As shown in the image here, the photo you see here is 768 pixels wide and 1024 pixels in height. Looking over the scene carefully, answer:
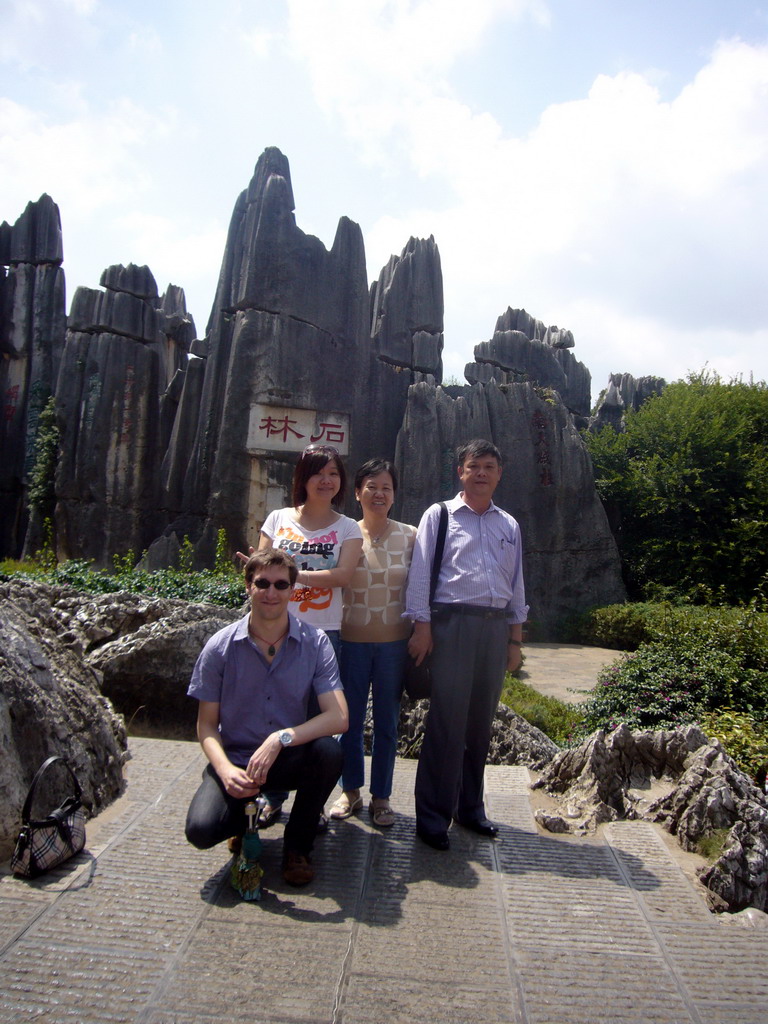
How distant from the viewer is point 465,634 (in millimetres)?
2898

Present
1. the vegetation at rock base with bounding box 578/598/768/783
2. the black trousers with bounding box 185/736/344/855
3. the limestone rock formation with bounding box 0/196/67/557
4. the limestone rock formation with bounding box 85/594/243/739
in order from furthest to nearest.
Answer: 1. the limestone rock formation with bounding box 0/196/67/557
2. the vegetation at rock base with bounding box 578/598/768/783
3. the limestone rock formation with bounding box 85/594/243/739
4. the black trousers with bounding box 185/736/344/855

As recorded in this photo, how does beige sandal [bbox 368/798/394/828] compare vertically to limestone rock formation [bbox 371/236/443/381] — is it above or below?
below

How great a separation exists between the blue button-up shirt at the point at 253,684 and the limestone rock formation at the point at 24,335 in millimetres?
16239

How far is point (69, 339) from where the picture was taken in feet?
50.8

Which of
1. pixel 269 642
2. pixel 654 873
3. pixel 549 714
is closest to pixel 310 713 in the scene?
pixel 269 642

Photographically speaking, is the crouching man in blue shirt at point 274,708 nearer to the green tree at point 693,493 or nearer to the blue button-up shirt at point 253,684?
the blue button-up shirt at point 253,684

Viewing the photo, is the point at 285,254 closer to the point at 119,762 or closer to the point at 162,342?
the point at 162,342

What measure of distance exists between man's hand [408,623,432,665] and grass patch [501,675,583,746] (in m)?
2.96

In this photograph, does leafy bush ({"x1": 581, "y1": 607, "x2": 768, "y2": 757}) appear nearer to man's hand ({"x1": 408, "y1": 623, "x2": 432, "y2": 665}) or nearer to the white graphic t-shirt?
man's hand ({"x1": 408, "y1": 623, "x2": 432, "y2": 665})

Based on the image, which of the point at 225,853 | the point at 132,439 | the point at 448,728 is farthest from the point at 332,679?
the point at 132,439

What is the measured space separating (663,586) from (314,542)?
1134 cm

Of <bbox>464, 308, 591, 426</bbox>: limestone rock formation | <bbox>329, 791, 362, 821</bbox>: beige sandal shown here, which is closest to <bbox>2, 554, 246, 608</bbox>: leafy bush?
<bbox>329, 791, 362, 821</bbox>: beige sandal

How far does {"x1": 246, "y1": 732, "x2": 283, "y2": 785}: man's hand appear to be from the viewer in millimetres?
2291

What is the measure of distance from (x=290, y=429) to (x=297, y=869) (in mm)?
10214
